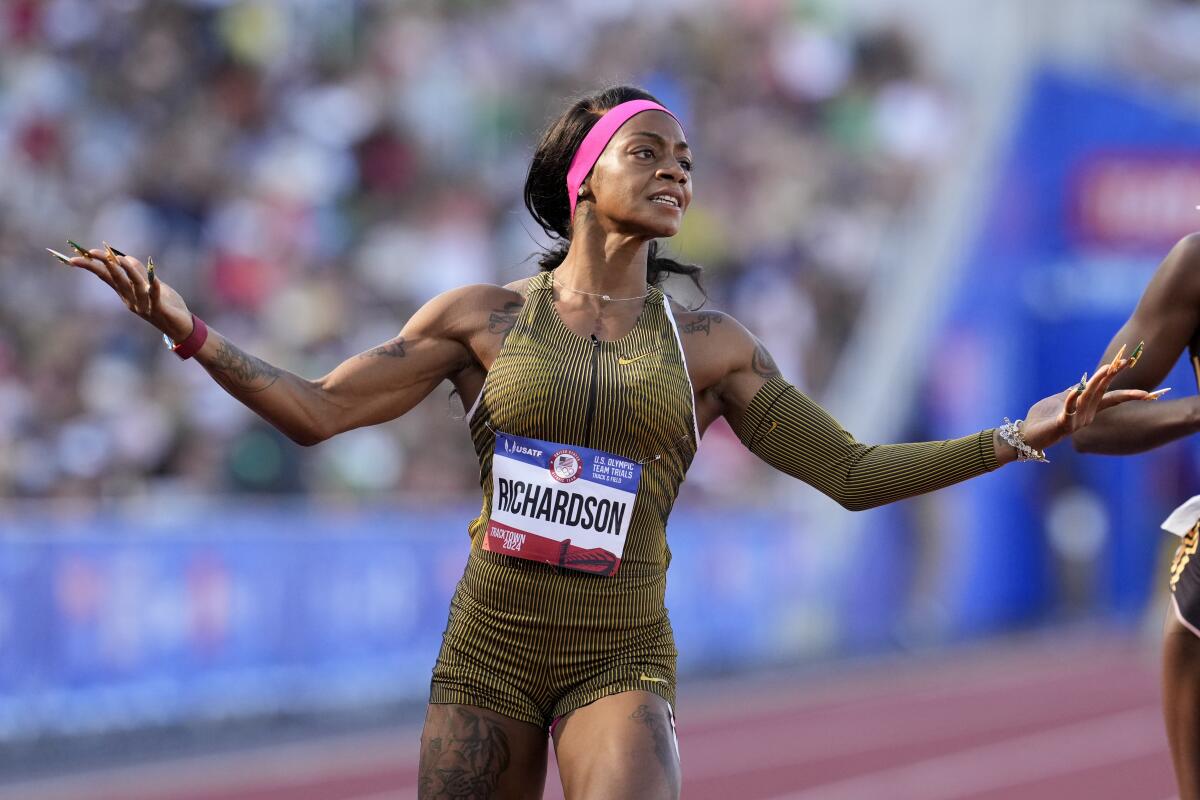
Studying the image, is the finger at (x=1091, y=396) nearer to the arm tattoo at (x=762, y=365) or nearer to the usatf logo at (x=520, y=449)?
the arm tattoo at (x=762, y=365)

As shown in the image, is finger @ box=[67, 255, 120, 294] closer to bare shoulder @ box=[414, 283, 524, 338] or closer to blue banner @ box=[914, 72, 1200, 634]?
bare shoulder @ box=[414, 283, 524, 338]

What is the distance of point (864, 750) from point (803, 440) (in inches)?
304

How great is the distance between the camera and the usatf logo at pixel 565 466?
4.19 m

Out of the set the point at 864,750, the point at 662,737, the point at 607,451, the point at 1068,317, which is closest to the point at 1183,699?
the point at 662,737

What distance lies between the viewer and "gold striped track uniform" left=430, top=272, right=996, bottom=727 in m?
4.16

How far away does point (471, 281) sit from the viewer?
43.5 feet

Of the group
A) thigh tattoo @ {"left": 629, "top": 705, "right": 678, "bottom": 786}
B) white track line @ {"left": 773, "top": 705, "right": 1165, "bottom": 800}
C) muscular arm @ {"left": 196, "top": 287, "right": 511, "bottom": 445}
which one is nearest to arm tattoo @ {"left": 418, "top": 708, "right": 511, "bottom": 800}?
thigh tattoo @ {"left": 629, "top": 705, "right": 678, "bottom": 786}

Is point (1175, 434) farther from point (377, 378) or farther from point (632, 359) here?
point (377, 378)

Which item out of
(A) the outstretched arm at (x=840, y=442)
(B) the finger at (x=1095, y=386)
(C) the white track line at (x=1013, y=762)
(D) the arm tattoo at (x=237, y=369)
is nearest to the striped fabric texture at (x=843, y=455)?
(A) the outstretched arm at (x=840, y=442)

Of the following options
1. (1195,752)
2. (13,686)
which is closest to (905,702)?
(13,686)

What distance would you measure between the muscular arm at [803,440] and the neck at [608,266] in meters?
0.16

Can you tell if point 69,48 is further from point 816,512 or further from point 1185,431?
point 1185,431

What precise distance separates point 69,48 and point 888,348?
8.68 meters

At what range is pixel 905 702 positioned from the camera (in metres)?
13.8
